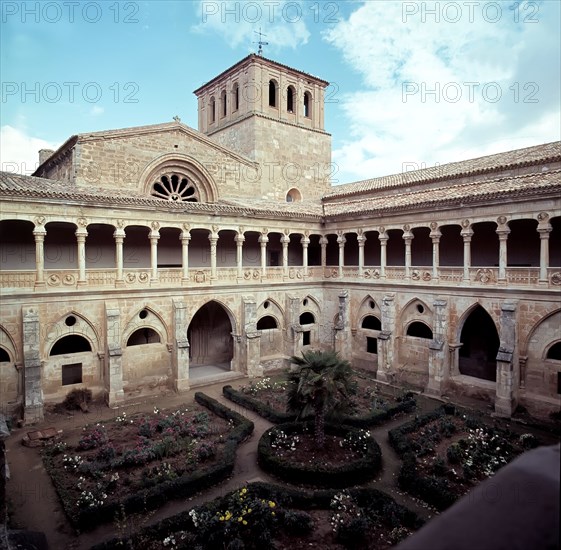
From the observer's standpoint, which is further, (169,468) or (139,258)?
(139,258)

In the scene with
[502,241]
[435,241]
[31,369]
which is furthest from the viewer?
[435,241]

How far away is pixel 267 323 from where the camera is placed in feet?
80.5

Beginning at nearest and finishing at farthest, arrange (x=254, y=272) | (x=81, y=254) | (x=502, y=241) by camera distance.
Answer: (x=502, y=241)
(x=81, y=254)
(x=254, y=272)

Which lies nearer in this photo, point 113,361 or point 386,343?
point 113,361

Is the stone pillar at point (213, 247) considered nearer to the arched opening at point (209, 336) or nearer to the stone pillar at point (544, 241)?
the arched opening at point (209, 336)

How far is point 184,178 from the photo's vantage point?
2462 cm

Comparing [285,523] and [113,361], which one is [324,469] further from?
[113,361]

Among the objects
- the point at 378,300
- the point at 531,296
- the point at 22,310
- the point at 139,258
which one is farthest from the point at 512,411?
the point at 22,310

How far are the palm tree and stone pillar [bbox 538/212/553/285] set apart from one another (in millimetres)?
8855

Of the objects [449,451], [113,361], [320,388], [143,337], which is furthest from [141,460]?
[143,337]

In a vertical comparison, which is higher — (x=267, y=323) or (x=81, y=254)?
(x=81, y=254)

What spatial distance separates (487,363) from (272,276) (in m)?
12.0

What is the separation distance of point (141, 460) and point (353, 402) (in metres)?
8.26

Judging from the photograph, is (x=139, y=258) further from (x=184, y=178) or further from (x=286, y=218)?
(x=286, y=218)
